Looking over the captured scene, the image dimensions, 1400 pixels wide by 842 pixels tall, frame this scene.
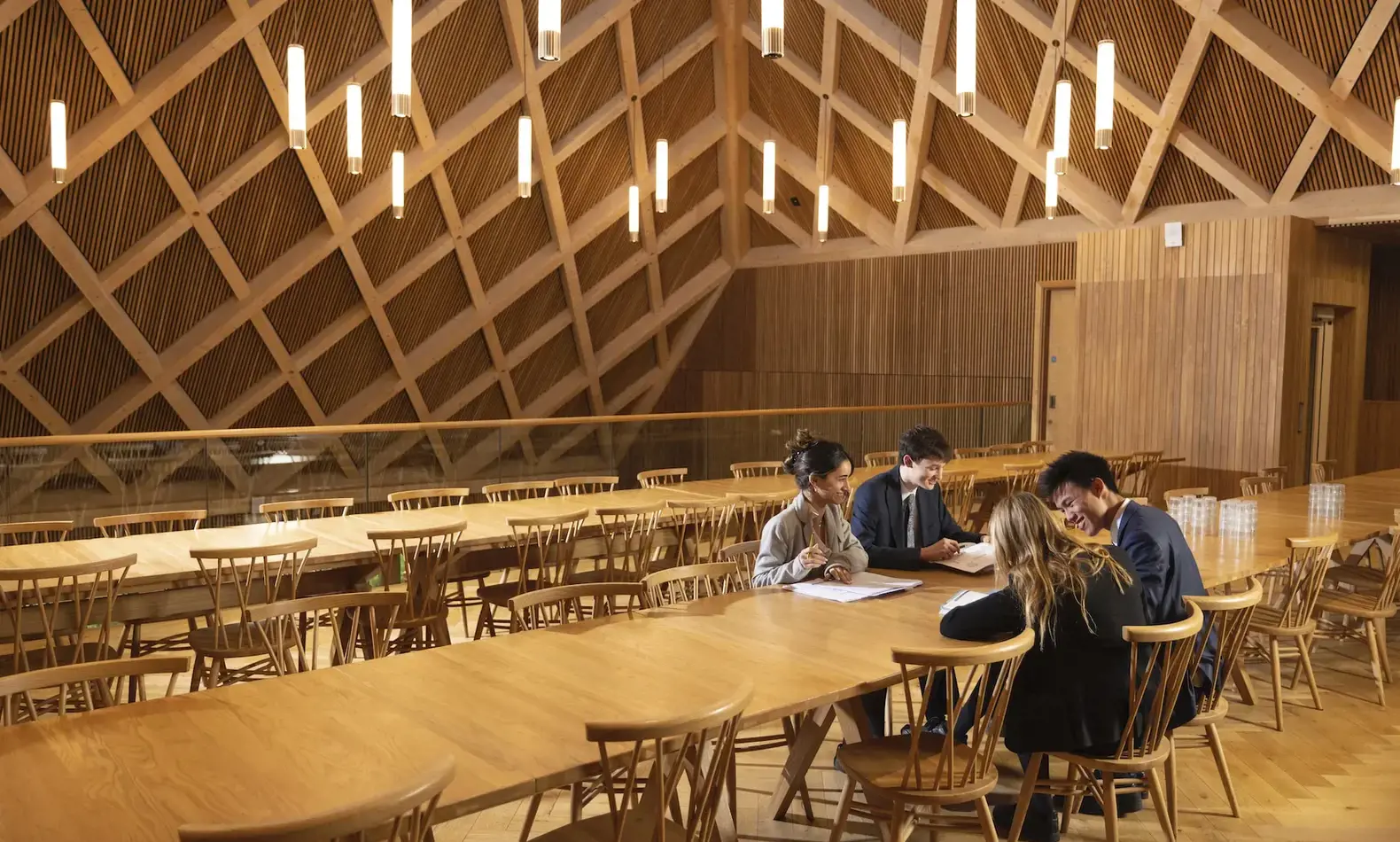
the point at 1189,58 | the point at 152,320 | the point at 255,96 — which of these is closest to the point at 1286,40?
the point at 1189,58

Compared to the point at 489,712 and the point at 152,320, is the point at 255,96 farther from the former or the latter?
the point at 489,712

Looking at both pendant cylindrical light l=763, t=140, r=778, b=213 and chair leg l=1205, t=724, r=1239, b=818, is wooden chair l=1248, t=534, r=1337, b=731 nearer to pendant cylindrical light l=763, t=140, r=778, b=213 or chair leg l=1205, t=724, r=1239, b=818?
chair leg l=1205, t=724, r=1239, b=818

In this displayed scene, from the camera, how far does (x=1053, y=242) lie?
11.6 meters

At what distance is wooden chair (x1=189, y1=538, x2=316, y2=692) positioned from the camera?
400 centimetres

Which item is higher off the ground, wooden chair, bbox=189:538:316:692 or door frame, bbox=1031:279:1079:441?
door frame, bbox=1031:279:1079:441

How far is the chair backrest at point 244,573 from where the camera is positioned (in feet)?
13.2

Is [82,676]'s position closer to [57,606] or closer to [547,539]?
[57,606]

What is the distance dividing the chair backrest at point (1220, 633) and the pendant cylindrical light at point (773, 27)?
259 centimetres

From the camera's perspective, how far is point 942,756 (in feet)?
8.61

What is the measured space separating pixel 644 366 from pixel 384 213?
5422 millimetres

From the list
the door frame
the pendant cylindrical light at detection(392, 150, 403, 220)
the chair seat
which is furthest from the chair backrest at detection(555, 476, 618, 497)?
the door frame

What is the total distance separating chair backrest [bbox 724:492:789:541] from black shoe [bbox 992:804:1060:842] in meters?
2.46

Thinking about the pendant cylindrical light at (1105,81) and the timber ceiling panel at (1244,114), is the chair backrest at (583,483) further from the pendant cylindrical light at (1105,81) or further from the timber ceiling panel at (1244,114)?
the timber ceiling panel at (1244,114)

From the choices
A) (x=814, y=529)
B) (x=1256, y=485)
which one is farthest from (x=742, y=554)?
(x=1256, y=485)
